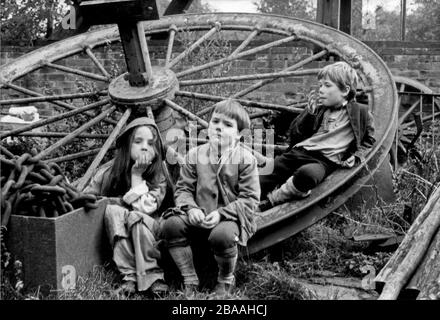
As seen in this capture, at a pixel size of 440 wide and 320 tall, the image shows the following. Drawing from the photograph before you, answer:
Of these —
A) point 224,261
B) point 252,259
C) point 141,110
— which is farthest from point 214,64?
point 224,261

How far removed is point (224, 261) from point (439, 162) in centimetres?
252

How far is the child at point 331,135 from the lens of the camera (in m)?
3.98

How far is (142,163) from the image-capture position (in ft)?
A: 12.1

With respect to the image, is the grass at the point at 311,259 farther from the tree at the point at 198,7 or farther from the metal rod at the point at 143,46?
the tree at the point at 198,7

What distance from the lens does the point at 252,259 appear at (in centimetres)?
385

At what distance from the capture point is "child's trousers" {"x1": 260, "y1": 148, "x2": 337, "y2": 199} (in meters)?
3.81

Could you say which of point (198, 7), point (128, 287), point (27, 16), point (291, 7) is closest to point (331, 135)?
point (128, 287)

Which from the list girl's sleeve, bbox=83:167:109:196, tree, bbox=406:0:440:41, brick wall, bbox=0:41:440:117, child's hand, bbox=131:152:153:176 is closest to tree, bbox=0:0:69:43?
brick wall, bbox=0:41:440:117

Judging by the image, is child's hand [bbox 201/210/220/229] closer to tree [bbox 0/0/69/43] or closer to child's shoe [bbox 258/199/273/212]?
child's shoe [bbox 258/199/273/212]

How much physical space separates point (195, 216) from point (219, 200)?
242 millimetres

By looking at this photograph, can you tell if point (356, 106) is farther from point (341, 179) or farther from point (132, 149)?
point (132, 149)

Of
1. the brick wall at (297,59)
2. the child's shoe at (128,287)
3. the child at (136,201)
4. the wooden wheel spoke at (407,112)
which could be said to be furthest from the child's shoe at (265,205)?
the brick wall at (297,59)

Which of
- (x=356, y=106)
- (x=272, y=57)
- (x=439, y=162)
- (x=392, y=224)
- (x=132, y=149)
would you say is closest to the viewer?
(x=132, y=149)

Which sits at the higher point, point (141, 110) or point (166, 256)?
point (141, 110)
